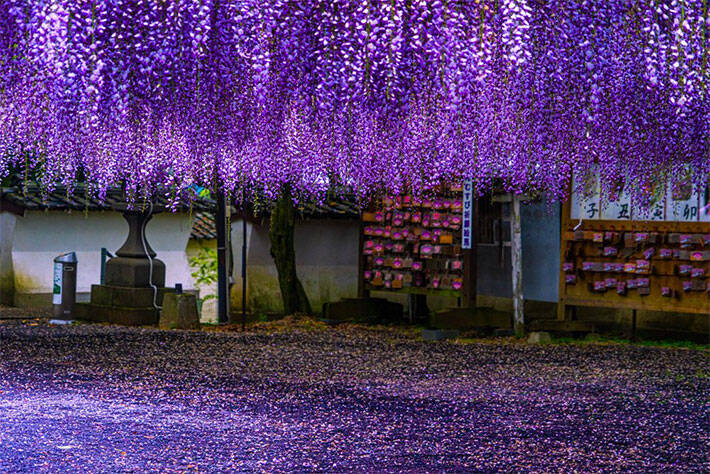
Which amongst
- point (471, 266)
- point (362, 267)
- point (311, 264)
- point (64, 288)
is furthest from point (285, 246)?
point (471, 266)

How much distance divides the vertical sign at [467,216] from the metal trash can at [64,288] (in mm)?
4914

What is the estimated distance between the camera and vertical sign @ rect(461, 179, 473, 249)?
35.8 feet

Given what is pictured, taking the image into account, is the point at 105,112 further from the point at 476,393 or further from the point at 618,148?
the point at 476,393

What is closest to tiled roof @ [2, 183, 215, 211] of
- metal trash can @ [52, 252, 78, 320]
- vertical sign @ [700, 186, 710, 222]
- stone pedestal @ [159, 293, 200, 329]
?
metal trash can @ [52, 252, 78, 320]

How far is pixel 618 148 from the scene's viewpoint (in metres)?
6.32

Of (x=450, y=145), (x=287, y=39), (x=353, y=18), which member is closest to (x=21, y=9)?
(x=287, y=39)

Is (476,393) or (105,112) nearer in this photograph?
(105,112)

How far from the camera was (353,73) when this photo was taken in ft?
16.1

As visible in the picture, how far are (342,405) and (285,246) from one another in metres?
6.85

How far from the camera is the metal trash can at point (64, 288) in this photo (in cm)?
1245

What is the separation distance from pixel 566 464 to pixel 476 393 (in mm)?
2381

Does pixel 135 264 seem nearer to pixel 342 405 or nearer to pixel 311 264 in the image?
pixel 311 264

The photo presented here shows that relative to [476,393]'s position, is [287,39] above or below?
above

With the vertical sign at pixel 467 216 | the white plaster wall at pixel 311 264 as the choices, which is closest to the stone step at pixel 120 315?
the white plaster wall at pixel 311 264
